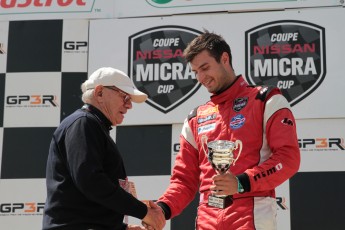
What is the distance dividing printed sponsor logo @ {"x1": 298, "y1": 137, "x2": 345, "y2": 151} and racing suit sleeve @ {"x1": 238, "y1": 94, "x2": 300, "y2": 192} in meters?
1.05

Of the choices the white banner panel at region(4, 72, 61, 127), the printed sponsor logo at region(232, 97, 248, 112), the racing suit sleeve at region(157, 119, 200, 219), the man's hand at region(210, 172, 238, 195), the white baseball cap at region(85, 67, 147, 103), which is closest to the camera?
the man's hand at region(210, 172, 238, 195)

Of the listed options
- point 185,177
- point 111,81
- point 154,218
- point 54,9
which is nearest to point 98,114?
point 111,81

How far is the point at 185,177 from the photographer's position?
8.31 feet

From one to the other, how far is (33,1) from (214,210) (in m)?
2.17

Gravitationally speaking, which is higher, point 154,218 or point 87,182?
point 87,182

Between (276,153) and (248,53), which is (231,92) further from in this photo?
(248,53)

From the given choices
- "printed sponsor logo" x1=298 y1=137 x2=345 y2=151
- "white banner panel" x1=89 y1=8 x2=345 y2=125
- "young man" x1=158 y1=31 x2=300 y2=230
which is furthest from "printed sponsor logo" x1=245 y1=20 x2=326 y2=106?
"young man" x1=158 y1=31 x2=300 y2=230

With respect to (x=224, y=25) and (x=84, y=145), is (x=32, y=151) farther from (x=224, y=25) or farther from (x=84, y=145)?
(x=84, y=145)

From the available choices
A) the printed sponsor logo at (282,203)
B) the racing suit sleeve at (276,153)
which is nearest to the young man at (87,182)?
the racing suit sleeve at (276,153)

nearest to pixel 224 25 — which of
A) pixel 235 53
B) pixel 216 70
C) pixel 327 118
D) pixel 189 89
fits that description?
pixel 235 53

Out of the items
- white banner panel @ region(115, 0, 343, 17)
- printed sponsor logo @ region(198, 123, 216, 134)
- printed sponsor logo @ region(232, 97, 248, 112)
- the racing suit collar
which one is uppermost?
white banner panel @ region(115, 0, 343, 17)

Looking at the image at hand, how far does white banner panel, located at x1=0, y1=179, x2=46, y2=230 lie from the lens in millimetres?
3525

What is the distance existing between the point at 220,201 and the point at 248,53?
4.88 ft

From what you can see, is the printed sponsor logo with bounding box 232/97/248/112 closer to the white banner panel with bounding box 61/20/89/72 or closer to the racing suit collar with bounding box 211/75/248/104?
the racing suit collar with bounding box 211/75/248/104
